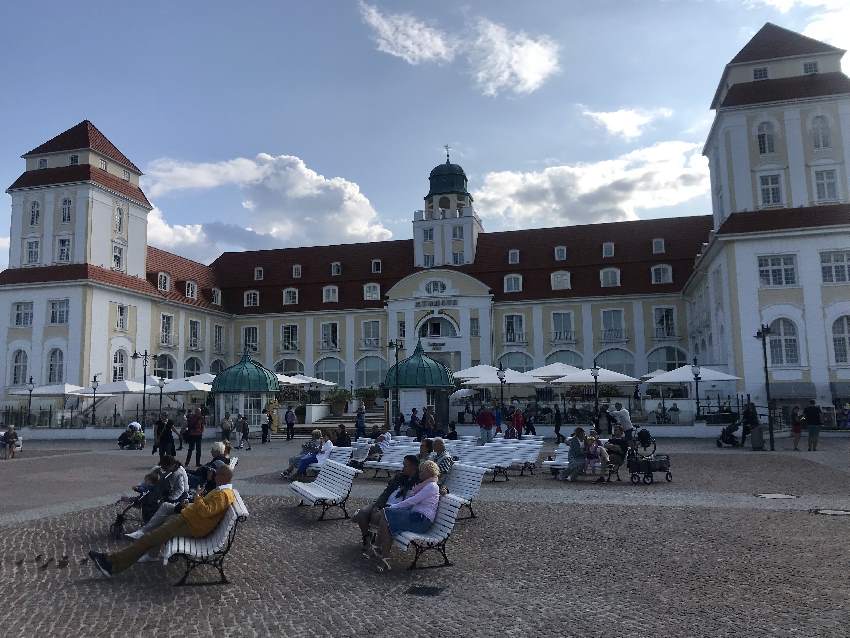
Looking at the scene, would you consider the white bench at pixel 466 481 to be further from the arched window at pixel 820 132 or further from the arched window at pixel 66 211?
the arched window at pixel 66 211

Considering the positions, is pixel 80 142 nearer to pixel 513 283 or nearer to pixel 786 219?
pixel 513 283

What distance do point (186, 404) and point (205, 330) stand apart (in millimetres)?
8220

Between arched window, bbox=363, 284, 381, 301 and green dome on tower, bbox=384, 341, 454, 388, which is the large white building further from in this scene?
green dome on tower, bbox=384, 341, 454, 388

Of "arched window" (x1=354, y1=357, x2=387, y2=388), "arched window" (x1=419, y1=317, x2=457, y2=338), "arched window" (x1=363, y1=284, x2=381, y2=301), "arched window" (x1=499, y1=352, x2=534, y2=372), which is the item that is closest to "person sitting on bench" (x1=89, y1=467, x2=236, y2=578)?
"arched window" (x1=419, y1=317, x2=457, y2=338)

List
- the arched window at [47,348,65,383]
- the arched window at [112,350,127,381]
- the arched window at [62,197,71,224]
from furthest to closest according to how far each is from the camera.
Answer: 1. the arched window at [62,197,71,224]
2. the arched window at [112,350,127,381]
3. the arched window at [47,348,65,383]

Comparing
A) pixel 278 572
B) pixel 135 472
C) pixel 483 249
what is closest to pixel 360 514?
pixel 278 572

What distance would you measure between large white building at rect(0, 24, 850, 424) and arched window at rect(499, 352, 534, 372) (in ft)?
0.53

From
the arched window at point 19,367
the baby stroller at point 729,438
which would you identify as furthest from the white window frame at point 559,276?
the arched window at point 19,367

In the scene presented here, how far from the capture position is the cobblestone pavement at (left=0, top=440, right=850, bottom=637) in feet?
20.9

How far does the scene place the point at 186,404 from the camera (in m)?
46.9

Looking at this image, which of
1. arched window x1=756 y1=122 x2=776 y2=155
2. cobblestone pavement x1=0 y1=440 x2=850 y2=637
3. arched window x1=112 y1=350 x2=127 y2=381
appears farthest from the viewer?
arched window x1=112 y1=350 x2=127 y2=381

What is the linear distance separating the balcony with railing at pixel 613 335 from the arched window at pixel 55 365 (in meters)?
35.4

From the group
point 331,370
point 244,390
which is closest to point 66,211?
point 244,390

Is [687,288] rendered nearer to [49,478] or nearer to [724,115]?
[724,115]
